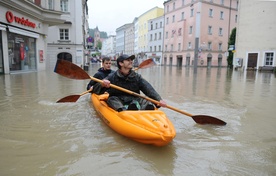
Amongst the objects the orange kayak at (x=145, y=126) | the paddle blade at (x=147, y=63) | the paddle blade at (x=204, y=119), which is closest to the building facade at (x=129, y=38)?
the paddle blade at (x=147, y=63)

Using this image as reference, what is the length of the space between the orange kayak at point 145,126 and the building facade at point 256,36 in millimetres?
24410

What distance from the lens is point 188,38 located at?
40406 millimetres

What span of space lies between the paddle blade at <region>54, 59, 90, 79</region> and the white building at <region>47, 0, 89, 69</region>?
20.7m

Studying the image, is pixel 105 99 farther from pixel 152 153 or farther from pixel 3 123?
pixel 3 123

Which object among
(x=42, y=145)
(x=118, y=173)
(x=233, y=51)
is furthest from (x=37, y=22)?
(x=233, y=51)

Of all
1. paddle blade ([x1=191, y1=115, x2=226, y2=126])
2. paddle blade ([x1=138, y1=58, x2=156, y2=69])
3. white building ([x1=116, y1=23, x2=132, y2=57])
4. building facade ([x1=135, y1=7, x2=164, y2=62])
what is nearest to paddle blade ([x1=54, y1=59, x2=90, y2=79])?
paddle blade ([x1=138, y1=58, x2=156, y2=69])

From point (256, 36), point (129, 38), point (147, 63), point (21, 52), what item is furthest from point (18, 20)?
point (129, 38)

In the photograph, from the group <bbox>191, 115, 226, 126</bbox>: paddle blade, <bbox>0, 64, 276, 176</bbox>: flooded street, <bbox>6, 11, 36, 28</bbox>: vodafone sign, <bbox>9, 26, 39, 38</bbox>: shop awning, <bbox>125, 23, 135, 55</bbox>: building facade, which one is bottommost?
<bbox>0, 64, 276, 176</bbox>: flooded street

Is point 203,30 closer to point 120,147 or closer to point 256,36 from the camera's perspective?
point 256,36

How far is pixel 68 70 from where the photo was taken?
4.59 meters

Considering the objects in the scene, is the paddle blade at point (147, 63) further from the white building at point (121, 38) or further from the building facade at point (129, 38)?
the white building at point (121, 38)

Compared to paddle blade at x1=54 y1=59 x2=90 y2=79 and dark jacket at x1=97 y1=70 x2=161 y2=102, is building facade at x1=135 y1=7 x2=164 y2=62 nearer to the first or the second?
paddle blade at x1=54 y1=59 x2=90 y2=79

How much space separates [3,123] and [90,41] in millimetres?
26248

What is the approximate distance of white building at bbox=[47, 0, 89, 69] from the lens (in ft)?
79.0
